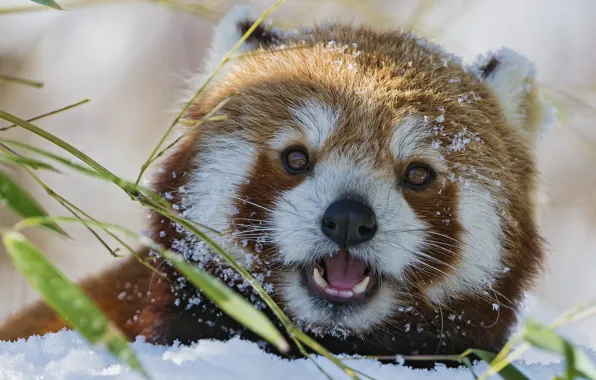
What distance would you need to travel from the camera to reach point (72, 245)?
6461 mm

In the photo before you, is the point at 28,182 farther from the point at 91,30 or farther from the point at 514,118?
the point at 514,118

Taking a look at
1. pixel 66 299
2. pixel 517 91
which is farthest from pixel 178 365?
pixel 517 91

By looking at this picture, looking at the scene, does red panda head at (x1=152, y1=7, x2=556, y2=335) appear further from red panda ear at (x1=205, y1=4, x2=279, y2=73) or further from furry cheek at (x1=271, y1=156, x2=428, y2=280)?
red panda ear at (x1=205, y1=4, x2=279, y2=73)

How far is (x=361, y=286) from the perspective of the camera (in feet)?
6.74

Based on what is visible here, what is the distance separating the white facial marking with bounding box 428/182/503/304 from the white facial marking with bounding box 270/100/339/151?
446mm

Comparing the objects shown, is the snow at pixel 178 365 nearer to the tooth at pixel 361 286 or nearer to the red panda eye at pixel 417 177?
the tooth at pixel 361 286

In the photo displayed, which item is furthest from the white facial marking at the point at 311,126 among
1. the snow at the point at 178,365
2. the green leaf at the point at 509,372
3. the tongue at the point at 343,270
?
the green leaf at the point at 509,372

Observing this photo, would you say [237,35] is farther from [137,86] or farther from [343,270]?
[137,86]

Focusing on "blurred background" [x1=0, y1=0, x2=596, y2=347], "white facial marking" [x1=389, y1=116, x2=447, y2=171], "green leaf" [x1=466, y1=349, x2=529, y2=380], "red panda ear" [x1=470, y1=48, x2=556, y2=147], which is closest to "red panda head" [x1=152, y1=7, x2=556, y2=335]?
"white facial marking" [x1=389, y1=116, x2=447, y2=171]

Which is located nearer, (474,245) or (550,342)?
(550,342)

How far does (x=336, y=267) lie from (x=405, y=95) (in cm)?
56

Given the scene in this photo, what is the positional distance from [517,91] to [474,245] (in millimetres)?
663

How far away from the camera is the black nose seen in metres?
1.90

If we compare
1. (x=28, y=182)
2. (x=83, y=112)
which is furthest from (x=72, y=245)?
(x=83, y=112)
